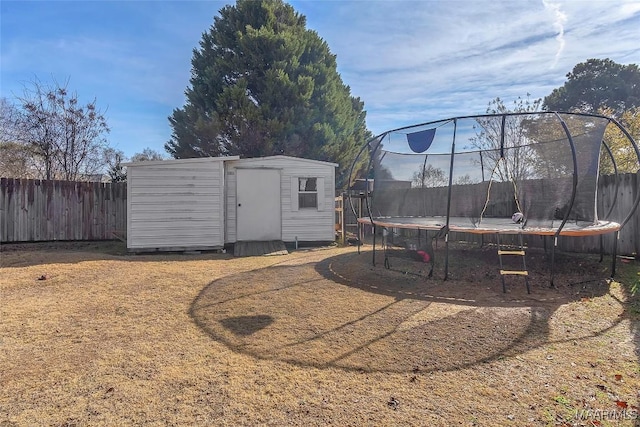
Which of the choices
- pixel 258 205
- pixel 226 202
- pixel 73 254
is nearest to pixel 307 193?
pixel 258 205

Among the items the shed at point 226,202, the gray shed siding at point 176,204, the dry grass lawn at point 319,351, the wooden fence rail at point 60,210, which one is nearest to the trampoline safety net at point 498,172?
the wooden fence rail at point 60,210

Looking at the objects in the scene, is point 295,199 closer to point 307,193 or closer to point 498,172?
point 307,193

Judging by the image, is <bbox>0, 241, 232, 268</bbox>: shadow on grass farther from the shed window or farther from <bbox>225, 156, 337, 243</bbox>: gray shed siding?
the shed window

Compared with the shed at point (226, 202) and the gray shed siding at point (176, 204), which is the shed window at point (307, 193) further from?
the gray shed siding at point (176, 204)

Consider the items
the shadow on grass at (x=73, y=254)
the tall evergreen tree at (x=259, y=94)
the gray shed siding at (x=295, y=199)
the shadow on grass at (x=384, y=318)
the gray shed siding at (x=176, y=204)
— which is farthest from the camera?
the tall evergreen tree at (x=259, y=94)

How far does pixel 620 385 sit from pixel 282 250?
661cm

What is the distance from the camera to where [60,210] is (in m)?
8.82

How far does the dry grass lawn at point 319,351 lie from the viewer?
1889 mm

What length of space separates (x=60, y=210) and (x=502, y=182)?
36.5 ft

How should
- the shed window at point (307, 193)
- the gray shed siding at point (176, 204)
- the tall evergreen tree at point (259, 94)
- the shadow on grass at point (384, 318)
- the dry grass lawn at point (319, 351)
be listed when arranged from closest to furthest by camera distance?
the dry grass lawn at point (319, 351), the shadow on grass at point (384, 318), the gray shed siding at point (176, 204), the shed window at point (307, 193), the tall evergreen tree at point (259, 94)

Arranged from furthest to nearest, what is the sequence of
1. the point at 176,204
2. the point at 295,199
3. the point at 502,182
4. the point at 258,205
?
the point at 295,199, the point at 258,205, the point at 176,204, the point at 502,182

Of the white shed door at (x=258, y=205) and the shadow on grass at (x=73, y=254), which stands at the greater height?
the white shed door at (x=258, y=205)

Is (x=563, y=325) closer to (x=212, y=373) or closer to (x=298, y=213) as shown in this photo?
(x=212, y=373)

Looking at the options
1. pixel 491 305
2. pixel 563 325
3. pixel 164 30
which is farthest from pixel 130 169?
pixel 563 325
